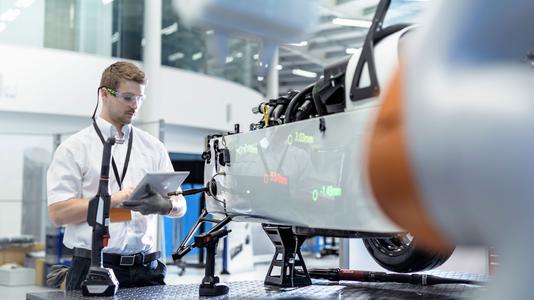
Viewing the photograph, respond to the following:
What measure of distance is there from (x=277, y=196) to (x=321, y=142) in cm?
27

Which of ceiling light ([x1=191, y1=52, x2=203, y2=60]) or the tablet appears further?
ceiling light ([x1=191, y1=52, x2=203, y2=60])

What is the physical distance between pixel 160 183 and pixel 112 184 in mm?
643

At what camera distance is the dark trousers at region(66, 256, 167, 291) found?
2471 mm

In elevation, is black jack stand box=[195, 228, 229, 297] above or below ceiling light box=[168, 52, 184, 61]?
below

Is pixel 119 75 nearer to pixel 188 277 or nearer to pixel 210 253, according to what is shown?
pixel 210 253

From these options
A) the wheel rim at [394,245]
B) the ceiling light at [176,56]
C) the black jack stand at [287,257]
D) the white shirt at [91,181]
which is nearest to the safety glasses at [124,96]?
the white shirt at [91,181]

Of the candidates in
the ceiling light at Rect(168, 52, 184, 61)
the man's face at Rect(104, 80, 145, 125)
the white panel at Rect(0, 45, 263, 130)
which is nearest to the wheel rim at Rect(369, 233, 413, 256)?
the man's face at Rect(104, 80, 145, 125)

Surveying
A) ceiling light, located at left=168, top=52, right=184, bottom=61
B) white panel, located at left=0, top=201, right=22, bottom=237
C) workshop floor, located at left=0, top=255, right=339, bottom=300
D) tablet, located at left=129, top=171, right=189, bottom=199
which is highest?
ceiling light, located at left=168, top=52, right=184, bottom=61

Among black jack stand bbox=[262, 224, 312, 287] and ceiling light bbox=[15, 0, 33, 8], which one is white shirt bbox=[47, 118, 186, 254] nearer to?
black jack stand bbox=[262, 224, 312, 287]

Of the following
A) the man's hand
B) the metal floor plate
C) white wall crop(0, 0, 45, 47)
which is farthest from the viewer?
white wall crop(0, 0, 45, 47)

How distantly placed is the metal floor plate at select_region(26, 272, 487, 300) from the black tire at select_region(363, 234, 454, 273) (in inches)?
3.4

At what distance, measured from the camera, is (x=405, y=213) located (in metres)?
0.76

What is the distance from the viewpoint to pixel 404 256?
95.6 inches

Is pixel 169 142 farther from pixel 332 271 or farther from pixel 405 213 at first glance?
pixel 405 213
